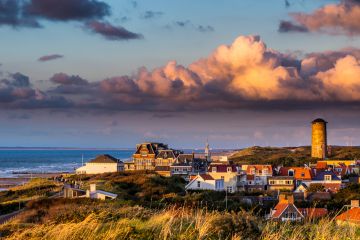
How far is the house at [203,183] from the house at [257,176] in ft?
15.4

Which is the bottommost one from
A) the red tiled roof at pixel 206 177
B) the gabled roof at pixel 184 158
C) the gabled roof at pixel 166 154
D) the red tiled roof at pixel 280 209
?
the red tiled roof at pixel 280 209

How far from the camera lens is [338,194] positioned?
5319cm

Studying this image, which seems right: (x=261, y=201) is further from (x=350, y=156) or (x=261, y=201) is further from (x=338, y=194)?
(x=350, y=156)

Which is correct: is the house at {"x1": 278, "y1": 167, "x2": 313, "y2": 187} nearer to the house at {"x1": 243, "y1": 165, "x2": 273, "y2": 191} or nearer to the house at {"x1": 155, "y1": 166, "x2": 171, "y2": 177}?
the house at {"x1": 243, "y1": 165, "x2": 273, "y2": 191}

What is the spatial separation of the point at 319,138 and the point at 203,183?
6076cm

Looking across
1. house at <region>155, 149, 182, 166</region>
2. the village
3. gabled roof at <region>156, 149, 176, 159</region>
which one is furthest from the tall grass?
gabled roof at <region>156, 149, 176, 159</region>

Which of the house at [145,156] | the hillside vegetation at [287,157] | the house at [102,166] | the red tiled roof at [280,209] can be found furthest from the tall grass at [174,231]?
the hillside vegetation at [287,157]

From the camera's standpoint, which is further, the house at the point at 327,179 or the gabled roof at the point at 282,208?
the house at the point at 327,179

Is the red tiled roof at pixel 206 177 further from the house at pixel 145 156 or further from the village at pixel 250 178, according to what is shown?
the house at pixel 145 156

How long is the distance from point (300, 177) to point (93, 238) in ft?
201

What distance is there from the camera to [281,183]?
218 feet

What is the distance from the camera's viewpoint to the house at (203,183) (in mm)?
60562

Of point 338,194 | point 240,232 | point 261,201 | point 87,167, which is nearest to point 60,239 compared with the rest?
point 240,232

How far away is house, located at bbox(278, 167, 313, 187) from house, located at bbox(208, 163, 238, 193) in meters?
7.61
